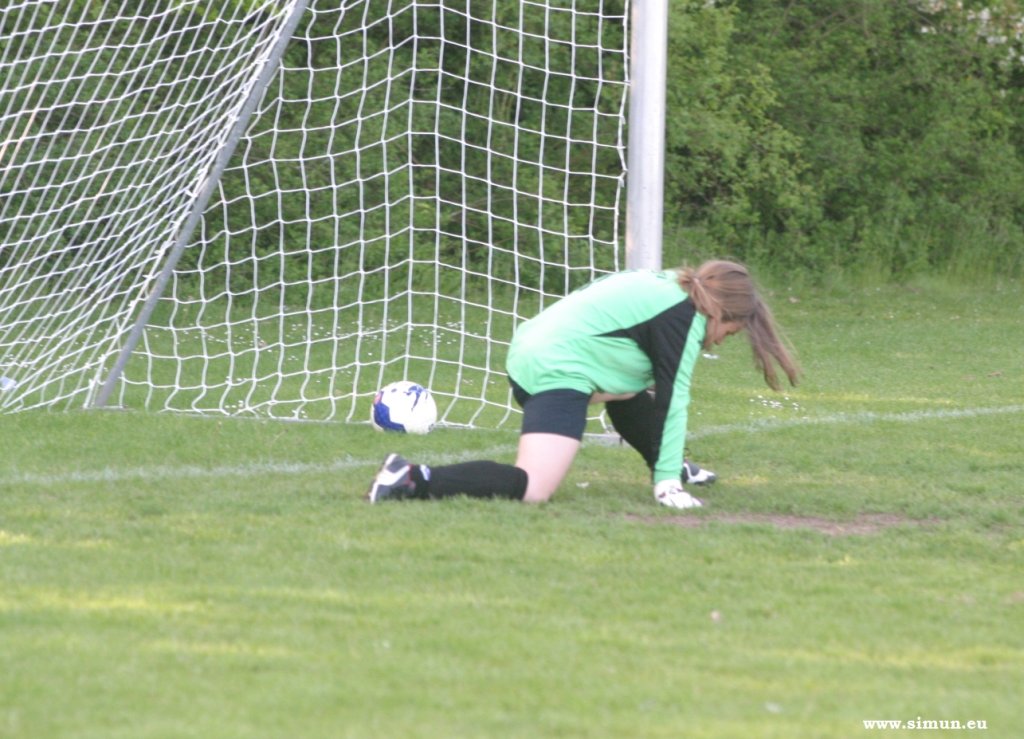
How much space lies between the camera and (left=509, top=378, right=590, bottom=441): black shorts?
553cm

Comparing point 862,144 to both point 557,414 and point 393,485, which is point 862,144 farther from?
point 393,485

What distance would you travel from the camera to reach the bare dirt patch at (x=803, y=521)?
5.37 meters

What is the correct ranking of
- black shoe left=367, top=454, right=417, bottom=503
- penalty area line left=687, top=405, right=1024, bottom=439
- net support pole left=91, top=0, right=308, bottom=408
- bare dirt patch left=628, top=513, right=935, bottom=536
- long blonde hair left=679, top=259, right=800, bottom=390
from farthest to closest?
penalty area line left=687, top=405, right=1024, bottom=439, net support pole left=91, top=0, right=308, bottom=408, long blonde hair left=679, top=259, right=800, bottom=390, black shoe left=367, top=454, right=417, bottom=503, bare dirt patch left=628, top=513, right=935, bottom=536

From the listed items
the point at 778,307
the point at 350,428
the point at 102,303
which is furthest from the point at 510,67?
the point at 350,428

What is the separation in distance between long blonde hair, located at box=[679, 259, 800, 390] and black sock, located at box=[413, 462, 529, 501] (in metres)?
0.90

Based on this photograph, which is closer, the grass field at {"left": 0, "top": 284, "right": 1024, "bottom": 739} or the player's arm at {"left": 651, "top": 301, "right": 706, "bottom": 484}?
the grass field at {"left": 0, "top": 284, "right": 1024, "bottom": 739}

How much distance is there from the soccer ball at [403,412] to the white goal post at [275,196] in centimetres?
47

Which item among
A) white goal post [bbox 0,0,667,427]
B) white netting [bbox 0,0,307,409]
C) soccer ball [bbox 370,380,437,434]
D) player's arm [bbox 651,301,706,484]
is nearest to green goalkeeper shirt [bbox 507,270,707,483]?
player's arm [bbox 651,301,706,484]

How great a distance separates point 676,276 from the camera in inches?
228

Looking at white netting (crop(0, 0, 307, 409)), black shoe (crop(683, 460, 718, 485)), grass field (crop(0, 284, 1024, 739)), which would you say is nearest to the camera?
grass field (crop(0, 284, 1024, 739))

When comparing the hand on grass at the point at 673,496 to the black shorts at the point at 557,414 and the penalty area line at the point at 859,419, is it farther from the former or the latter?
the penalty area line at the point at 859,419

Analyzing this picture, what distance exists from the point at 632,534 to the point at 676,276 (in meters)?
1.16

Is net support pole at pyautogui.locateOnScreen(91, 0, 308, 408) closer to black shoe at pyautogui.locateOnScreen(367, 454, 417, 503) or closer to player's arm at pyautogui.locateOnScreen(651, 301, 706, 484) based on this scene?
black shoe at pyautogui.locateOnScreen(367, 454, 417, 503)

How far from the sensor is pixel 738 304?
5660mm
